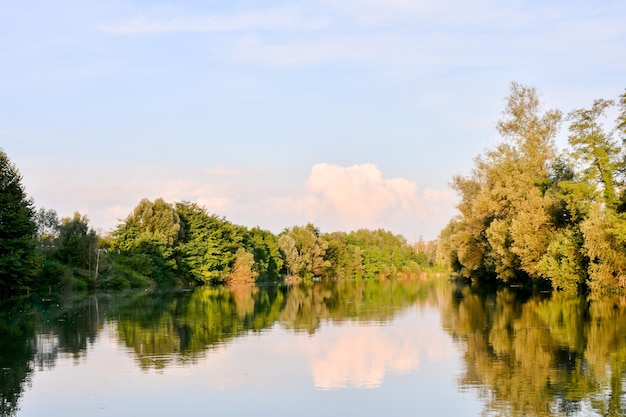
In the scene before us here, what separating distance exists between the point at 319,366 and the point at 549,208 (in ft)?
122

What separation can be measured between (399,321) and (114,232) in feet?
182

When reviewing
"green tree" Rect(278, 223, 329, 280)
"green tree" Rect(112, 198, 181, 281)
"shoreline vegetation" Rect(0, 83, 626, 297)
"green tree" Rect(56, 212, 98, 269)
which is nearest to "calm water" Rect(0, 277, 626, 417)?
"shoreline vegetation" Rect(0, 83, 626, 297)

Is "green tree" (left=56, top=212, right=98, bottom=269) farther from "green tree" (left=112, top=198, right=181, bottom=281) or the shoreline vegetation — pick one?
"green tree" (left=112, top=198, right=181, bottom=281)

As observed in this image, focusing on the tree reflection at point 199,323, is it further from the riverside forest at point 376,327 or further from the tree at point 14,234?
the tree at point 14,234

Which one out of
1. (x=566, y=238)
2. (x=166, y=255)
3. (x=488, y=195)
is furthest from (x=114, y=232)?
(x=566, y=238)

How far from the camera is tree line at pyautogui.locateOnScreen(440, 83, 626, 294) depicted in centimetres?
4075

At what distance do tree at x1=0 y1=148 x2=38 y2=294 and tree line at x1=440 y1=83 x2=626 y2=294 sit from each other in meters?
33.8

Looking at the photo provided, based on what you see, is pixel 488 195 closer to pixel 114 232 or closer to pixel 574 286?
pixel 574 286

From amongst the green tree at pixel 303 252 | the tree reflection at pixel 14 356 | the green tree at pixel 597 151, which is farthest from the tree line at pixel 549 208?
the green tree at pixel 303 252

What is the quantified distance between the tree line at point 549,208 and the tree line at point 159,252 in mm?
32536

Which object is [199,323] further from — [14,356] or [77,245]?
[77,245]

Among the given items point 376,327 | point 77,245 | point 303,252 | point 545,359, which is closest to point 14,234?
point 77,245

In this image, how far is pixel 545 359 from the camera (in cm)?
1716

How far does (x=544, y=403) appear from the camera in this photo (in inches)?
481
